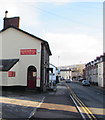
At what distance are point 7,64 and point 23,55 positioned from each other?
6.99ft

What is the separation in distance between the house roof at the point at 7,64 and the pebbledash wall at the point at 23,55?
333 mm


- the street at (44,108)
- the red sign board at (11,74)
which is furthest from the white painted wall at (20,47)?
the street at (44,108)

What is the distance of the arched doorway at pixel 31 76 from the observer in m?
19.7

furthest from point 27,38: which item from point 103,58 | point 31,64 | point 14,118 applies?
point 103,58

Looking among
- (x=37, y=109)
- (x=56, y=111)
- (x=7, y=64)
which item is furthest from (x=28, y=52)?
(x=56, y=111)

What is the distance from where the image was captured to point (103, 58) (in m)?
40.3

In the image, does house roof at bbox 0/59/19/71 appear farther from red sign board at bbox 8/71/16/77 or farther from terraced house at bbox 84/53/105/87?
terraced house at bbox 84/53/105/87

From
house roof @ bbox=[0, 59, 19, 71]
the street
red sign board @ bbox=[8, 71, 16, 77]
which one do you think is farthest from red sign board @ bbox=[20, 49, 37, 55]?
the street

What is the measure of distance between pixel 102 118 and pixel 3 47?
Answer: 16142 mm

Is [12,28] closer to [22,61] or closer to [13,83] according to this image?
[22,61]

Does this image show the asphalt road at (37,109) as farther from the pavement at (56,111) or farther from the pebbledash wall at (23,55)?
the pebbledash wall at (23,55)

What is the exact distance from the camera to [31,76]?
19797mm

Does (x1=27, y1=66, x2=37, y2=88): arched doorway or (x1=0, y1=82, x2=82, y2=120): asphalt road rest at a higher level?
(x1=27, y1=66, x2=37, y2=88): arched doorway

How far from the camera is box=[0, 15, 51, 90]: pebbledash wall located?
19.4 meters
